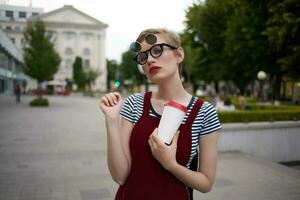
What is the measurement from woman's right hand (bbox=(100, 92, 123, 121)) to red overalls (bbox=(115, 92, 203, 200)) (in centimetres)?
14

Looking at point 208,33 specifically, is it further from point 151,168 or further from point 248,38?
point 151,168

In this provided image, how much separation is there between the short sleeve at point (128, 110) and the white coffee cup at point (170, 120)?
1.04 feet

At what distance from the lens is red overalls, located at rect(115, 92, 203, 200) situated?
182 cm

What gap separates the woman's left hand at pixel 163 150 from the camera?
65.9 inches

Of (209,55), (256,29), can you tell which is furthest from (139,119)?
(209,55)

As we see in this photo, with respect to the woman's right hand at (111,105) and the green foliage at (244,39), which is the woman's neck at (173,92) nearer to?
the woman's right hand at (111,105)

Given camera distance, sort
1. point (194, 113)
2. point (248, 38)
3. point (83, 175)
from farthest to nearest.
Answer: point (248, 38) < point (83, 175) < point (194, 113)

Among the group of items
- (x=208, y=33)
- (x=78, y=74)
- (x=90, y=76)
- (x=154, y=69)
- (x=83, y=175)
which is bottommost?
(x=83, y=175)

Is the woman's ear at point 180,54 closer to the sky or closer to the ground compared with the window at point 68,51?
closer to the ground

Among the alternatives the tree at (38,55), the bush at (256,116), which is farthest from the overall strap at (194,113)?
the tree at (38,55)

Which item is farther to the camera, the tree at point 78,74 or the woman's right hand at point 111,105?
the tree at point 78,74

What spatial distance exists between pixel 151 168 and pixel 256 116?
9.47m

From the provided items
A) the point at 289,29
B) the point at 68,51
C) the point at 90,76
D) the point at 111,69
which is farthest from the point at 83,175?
the point at 111,69

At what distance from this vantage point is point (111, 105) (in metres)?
1.87
